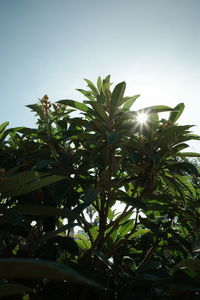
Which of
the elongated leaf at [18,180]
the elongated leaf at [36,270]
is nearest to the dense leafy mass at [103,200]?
the elongated leaf at [18,180]

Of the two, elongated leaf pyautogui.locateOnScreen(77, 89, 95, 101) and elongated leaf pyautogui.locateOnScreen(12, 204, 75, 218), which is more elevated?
elongated leaf pyautogui.locateOnScreen(77, 89, 95, 101)

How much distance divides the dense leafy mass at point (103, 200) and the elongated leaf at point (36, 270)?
0.46 m

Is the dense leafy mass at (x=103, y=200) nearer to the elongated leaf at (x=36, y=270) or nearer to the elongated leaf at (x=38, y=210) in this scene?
the elongated leaf at (x=38, y=210)

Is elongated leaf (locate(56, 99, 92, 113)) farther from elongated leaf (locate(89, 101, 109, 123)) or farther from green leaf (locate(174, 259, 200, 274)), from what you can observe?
green leaf (locate(174, 259, 200, 274))

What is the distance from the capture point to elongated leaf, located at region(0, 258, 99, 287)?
0.54m

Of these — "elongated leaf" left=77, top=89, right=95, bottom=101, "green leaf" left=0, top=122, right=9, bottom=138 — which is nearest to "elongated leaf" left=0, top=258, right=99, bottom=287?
"elongated leaf" left=77, top=89, right=95, bottom=101

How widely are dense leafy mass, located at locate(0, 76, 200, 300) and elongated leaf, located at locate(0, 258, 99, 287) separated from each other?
0.46 metres

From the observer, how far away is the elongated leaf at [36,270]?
0.54 m

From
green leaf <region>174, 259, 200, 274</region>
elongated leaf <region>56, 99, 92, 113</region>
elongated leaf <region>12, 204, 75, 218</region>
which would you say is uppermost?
elongated leaf <region>56, 99, 92, 113</region>

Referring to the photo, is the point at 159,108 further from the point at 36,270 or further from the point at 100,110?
the point at 36,270

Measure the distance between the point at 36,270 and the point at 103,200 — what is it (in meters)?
1.28

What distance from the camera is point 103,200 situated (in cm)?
183

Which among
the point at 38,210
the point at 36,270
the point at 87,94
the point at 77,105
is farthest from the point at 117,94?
the point at 36,270

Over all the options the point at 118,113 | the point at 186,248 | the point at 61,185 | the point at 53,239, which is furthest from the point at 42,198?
the point at 186,248
